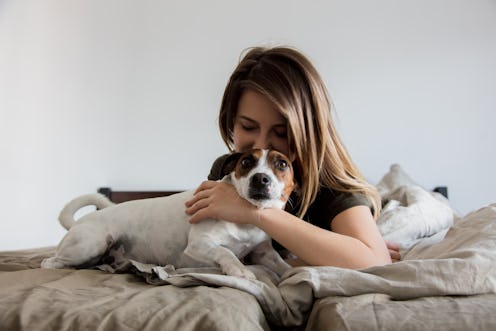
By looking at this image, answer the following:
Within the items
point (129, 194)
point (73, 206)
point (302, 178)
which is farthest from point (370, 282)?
point (129, 194)

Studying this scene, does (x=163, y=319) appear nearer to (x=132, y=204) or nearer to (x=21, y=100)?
(x=132, y=204)

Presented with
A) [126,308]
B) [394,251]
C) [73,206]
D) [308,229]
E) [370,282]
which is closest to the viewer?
[126,308]

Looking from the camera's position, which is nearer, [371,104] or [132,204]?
[132,204]

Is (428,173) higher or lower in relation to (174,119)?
lower

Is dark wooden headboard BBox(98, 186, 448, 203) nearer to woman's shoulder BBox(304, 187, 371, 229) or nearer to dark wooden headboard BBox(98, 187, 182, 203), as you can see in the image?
dark wooden headboard BBox(98, 187, 182, 203)

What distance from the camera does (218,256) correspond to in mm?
1072

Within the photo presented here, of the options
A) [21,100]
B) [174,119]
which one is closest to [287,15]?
Result: [174,119]

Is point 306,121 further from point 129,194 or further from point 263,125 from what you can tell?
point 129,194

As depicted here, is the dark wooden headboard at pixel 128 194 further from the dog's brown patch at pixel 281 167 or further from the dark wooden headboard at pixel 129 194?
the dog's brown patch at pixel 281 167

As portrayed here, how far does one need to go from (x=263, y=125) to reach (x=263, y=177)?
0.27 metres

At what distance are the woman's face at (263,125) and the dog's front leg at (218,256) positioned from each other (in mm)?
340

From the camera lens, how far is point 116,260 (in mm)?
1379

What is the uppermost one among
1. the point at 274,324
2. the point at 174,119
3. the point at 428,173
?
the point at 174,119

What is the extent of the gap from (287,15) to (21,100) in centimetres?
175
